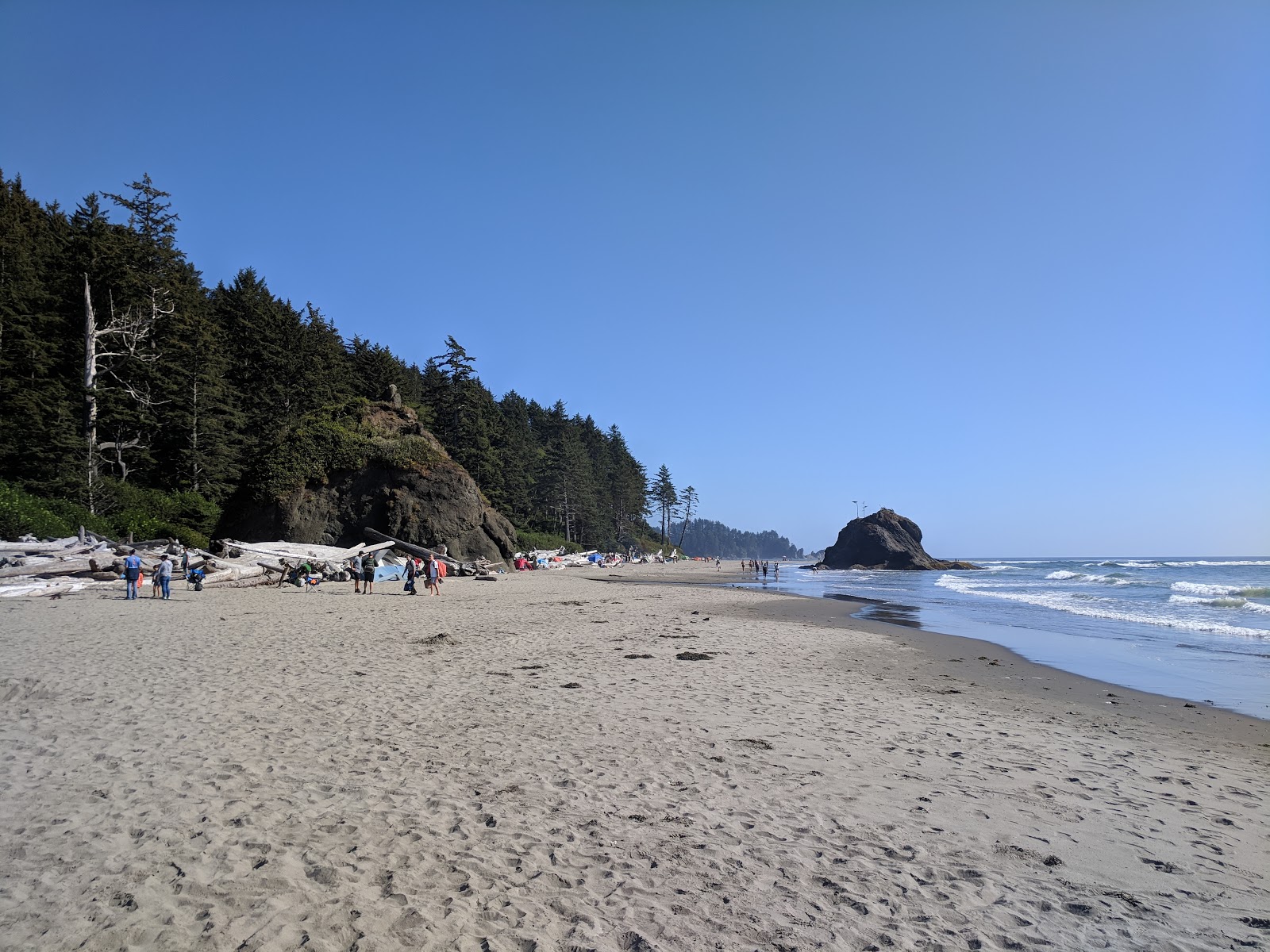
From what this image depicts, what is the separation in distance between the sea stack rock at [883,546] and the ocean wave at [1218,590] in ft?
158

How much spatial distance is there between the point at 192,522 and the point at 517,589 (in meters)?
21.2

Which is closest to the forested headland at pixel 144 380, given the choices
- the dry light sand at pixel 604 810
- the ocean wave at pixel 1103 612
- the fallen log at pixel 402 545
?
the fallen log at pixel 402 545

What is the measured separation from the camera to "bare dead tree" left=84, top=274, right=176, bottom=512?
3325 cm

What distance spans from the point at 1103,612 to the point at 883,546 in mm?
68239

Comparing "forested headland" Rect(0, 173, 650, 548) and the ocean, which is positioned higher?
"forested headland" Rect(0, 173, 650, 548)

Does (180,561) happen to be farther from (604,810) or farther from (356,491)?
(604,810)

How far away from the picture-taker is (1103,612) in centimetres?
2658

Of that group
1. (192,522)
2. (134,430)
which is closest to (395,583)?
(192,522)

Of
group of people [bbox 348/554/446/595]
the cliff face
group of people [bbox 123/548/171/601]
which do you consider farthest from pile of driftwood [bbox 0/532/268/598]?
the cliff face

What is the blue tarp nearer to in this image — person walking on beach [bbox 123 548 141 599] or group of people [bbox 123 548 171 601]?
group of people [bbox 123 548 171 601]

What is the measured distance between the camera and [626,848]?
15.7 feet

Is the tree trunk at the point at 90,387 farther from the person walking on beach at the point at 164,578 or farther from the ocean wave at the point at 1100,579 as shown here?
the ocean wave at the point at 1100,579

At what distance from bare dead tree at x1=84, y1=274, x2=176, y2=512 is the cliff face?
273 inches

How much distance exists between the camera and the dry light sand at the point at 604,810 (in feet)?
12.7
